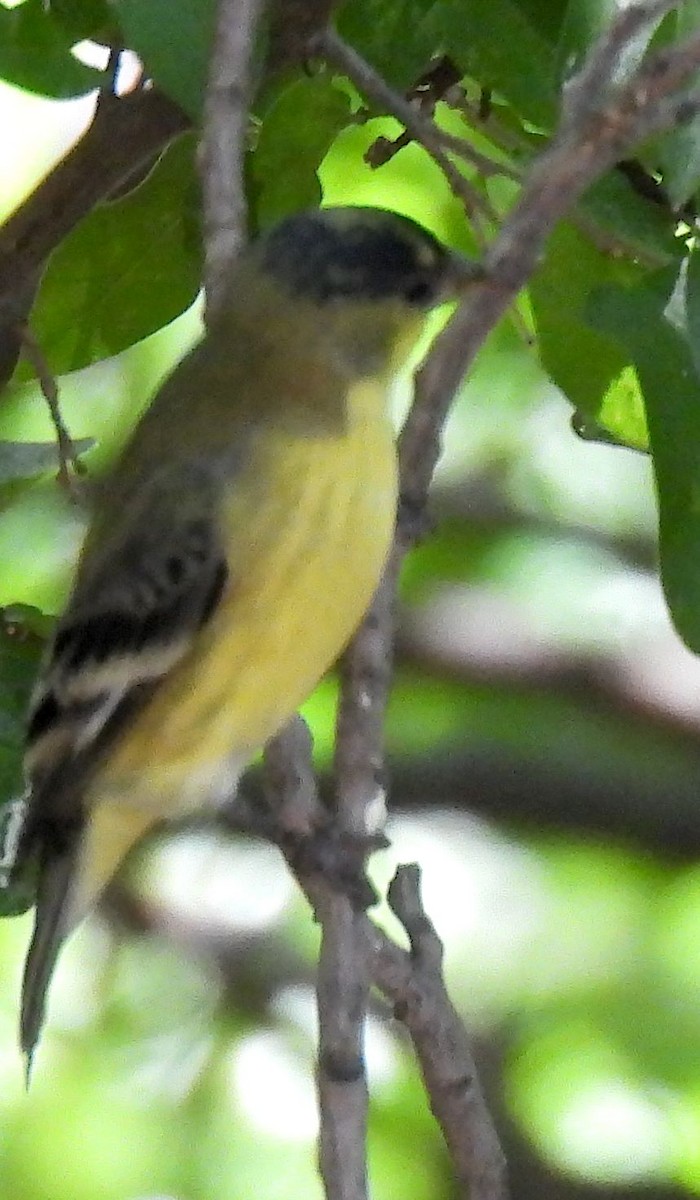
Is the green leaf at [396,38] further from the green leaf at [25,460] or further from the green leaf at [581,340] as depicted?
the green leaf at [25,460]

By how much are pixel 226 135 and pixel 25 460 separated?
0.56 feet

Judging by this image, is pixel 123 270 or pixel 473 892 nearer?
pixel 123 270

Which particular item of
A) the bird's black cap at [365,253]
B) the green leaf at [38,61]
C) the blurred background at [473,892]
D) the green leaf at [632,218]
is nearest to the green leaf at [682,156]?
the green leaf at [632,218]

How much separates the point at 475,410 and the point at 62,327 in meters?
0.69

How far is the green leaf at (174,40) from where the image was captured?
613 mm

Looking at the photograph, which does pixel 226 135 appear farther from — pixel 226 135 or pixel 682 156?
pixel 682 156

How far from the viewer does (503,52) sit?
0.62 m

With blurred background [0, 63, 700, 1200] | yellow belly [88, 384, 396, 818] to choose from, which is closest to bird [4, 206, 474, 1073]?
yellow belly [88, 384, 396, 818]

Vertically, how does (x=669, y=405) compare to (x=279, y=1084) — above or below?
above

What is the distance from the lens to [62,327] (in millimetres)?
777

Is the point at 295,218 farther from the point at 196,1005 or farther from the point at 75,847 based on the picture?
the point at 196,1005

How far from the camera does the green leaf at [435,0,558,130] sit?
0.62 metres

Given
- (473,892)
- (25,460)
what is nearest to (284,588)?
(25,460)

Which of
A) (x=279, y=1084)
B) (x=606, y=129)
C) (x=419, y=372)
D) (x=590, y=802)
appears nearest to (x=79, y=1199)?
(x=279, y=1084)
